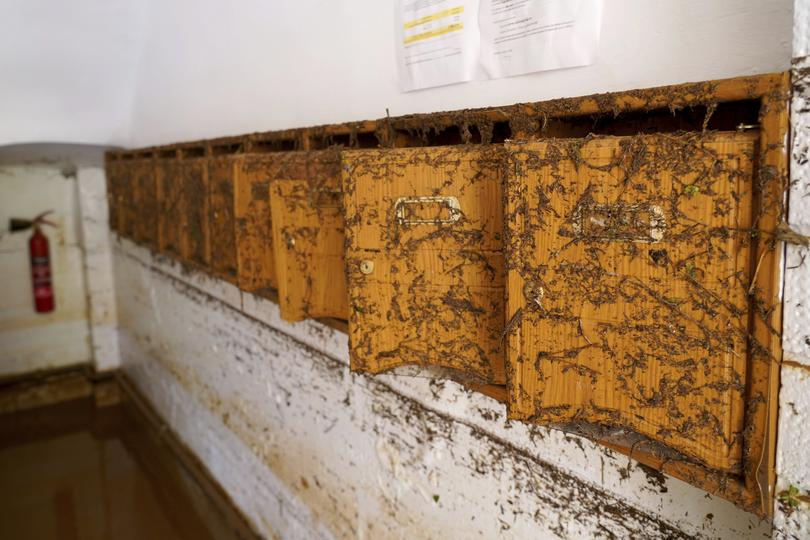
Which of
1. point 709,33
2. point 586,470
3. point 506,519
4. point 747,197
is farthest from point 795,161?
point 506,519

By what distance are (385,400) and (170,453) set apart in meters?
2.23

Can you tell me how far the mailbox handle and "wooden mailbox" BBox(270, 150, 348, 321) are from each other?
12.1 inches

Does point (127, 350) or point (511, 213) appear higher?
point (511, 213)

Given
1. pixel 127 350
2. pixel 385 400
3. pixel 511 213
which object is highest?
pixel 511 213

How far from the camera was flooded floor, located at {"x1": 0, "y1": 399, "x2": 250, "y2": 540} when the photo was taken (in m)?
2.74

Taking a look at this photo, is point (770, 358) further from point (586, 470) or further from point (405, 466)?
point (405, 466)

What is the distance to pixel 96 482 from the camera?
3148 mm

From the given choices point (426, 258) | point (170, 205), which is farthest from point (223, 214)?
point (426, 258)

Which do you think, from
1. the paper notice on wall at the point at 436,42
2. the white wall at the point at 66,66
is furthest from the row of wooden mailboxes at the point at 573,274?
the white wall at the point at 66,66

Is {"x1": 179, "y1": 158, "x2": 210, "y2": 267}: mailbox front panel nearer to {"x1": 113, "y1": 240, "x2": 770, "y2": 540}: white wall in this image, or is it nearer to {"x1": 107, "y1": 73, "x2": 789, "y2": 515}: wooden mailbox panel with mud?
{"x1": 113, "y1": 240, "x2": 770, "y2": 540}: white wall

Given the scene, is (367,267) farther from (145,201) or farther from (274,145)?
(145,201)

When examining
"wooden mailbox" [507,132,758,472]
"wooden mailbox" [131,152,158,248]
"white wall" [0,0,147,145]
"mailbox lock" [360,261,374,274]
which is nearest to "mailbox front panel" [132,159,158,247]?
"wooden mailbox" [131,152,158,248]

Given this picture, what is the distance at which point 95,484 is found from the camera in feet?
10.3

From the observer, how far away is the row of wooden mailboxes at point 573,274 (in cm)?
68
